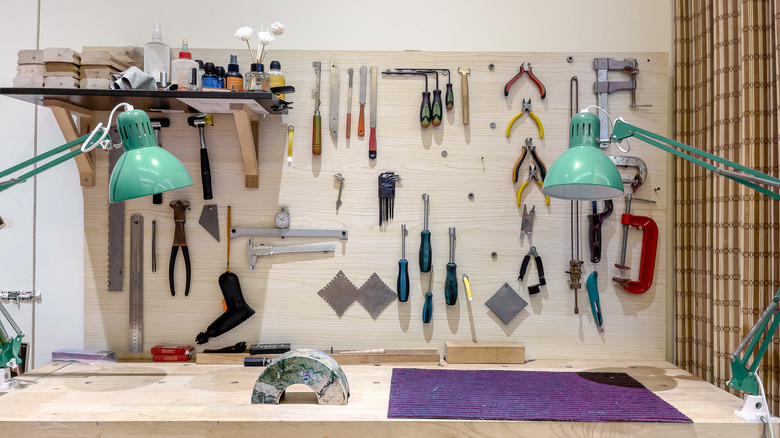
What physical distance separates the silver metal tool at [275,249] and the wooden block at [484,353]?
58 centimetres

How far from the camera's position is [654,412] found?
1532 mm

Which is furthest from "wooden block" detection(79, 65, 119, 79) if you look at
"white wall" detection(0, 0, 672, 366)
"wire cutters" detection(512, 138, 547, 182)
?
"wire cutters" detection(512, 138, 547, 182)

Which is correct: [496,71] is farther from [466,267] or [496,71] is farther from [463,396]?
[463,396]

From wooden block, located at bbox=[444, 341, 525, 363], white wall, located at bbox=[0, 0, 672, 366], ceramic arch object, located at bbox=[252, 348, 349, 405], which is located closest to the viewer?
ceramic arch object, located at bbox=[252, 348, 349, 405]

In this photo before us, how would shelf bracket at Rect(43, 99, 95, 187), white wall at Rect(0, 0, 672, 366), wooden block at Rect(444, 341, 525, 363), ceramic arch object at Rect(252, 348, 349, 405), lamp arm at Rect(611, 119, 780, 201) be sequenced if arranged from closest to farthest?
lamp arm at Rect(611, 119, 780, 201), ceramic arch object at Rect(252, 348, 349, 405), shelf bracket at Rect(43, 99, 95, 187), wooden block at Rect(444, 341, 525, 363), white wall at Rect(0, 0, 672, 366)

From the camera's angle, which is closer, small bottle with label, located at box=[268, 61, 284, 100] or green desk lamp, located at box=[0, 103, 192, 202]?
green desk lamp, located at box=[0, 103, 192, 202]

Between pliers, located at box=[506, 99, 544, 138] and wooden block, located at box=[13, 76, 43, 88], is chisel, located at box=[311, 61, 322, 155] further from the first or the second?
wooden block, located at box=[13, 76, 43, 88]

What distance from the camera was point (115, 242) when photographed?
6.83 ft

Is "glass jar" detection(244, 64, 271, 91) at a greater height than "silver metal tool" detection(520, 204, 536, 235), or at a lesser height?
greater

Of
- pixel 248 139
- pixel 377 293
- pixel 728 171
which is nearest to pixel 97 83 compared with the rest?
pixel 248 139

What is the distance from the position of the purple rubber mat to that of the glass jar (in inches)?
41.7

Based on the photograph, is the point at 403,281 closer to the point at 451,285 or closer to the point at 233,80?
the point at 451,285

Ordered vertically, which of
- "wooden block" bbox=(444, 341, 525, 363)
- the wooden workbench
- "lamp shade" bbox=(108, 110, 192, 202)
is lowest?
the wooden workbench

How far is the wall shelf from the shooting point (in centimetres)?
177
